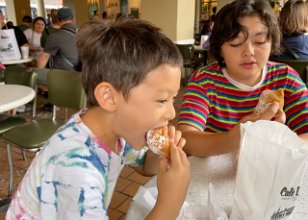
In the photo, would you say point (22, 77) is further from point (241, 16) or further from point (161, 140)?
point (161, 140)

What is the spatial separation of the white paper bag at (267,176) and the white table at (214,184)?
0.09 metres

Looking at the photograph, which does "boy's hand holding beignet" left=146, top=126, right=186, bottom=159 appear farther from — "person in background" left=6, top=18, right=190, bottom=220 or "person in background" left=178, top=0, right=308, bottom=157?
"person in background" left=178, top=0, right=308, bottom=157

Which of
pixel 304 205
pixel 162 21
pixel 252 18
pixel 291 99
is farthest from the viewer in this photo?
pixel 162 21

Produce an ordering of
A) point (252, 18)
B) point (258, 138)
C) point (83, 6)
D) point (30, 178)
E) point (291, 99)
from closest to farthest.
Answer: point (258, 138), point (30, 178), point (252, 18), point (291, 99), point (83, 6)

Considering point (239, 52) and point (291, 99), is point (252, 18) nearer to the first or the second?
point (239, 52)

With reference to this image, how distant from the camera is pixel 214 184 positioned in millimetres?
848

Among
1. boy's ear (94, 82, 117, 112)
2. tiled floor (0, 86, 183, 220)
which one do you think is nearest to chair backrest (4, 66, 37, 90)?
tiled floor (0, 86, 183, 220)

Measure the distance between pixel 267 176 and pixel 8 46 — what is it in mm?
4171

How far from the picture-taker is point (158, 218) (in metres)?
0.68

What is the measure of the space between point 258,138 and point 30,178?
2.14 ft

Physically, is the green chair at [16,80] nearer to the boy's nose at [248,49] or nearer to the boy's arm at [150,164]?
the boy's arm at [150,164]

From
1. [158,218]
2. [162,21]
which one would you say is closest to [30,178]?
[158,218]

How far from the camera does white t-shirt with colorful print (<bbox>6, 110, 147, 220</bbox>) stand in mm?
694

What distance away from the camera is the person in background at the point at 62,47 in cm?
414
